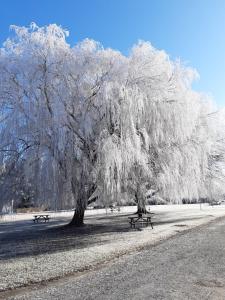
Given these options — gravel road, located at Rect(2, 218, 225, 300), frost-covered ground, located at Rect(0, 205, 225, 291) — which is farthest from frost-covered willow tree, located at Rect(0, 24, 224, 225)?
gravel road, located at Rect(2, 218, 225, 300)

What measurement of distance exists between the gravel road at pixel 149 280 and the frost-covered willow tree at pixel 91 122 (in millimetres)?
6443

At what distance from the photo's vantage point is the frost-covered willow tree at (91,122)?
18781 millimetres

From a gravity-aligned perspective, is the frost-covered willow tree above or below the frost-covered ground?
above

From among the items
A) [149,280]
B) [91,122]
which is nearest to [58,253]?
[149,280]

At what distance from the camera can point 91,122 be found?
19844mm

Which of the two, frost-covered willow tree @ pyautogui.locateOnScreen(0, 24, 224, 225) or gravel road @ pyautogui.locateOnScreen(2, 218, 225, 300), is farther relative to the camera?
frost-covered willow tree @ pyautogui.locateOnScreen(0, 24, 224, 225)

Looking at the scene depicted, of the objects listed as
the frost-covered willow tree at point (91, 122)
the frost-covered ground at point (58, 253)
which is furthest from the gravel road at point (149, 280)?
the frost-covered willow tree at point (91, 122)

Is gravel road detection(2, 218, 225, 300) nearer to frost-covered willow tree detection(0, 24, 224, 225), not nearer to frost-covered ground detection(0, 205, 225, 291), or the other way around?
frost-covered ground detection(0, 205, 225, 291)

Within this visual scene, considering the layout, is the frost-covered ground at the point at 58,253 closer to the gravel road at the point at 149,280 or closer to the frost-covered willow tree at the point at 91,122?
the gravel road at the point at 149,280

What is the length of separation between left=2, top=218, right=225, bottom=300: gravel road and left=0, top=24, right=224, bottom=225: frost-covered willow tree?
644 centimetres

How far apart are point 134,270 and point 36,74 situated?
1242 centimetres

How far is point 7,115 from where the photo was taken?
1997 centimetres

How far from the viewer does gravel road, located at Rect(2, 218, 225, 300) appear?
25.8ft

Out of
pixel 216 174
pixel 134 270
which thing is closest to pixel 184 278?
pixel 134 270
